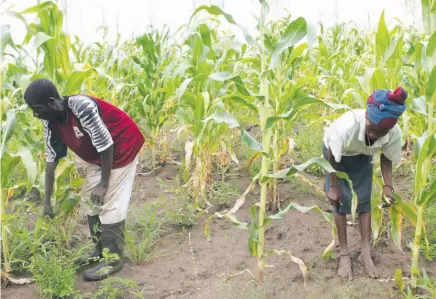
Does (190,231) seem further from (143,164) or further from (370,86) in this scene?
(370,86)

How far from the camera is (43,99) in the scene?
7.98 ft

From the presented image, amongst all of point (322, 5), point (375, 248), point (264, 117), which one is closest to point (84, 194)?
point (264, 117)

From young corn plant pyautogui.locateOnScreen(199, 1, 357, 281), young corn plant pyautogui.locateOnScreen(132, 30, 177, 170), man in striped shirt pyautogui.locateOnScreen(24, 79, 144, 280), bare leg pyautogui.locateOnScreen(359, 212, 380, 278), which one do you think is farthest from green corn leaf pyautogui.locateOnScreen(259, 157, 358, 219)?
young corn plant pyautogui.locateOnScreen(132, 30, 177, 170)

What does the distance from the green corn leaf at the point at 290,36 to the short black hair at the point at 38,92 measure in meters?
1.25

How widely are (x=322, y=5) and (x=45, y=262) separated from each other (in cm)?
894

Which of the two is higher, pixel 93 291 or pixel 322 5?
pixel 322 5

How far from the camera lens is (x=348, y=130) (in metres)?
2.45

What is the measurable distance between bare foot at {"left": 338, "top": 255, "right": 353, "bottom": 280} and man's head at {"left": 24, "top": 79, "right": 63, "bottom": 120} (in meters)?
1.95

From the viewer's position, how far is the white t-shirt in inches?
96.4

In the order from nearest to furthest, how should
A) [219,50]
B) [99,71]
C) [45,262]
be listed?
1. [45,262]
2. [99,71]
3. [219,50]

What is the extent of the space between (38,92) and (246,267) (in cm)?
172

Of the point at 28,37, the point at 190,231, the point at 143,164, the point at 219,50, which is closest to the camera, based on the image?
the point at 28,37

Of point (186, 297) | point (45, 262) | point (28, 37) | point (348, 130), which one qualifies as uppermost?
point (28, 37)

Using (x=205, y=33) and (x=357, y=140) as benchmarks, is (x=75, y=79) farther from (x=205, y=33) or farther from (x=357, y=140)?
(x=357, y=140)
